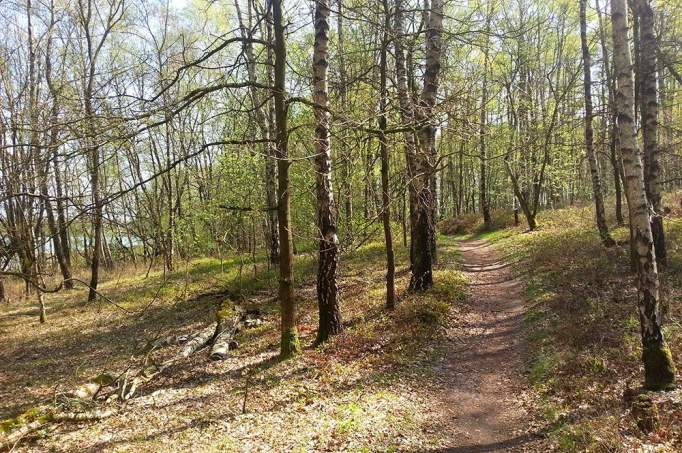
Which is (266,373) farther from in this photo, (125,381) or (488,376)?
(488,376)

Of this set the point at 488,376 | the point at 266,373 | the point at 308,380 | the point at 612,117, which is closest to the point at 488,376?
the point at 488,376

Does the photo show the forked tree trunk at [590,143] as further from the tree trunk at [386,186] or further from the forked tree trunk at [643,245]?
the forked tree trunk at [643,245]

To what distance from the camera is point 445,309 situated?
10.6 metres

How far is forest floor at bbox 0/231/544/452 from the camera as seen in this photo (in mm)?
6051

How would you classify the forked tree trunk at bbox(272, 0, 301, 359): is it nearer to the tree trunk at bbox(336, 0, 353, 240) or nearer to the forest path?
the tree trunk at bbox(336, 0, 353, 240)

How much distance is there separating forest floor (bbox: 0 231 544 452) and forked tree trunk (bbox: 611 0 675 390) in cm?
177

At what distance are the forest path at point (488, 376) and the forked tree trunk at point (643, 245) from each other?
1738mm

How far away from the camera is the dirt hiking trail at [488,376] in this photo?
233 inches

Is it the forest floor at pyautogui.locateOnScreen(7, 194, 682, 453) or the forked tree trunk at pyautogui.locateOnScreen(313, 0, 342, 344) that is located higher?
the forked tree trunk at pyautogui.locateOnScreen(313, 0, 342, 344)

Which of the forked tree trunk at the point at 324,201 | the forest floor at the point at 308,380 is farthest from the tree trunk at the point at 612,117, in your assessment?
the forked tree trunk at the point at 324,201

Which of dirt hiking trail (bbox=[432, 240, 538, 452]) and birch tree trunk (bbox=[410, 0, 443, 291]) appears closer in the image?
dirt hiking trail (bbox=[432, 240, 538, 452])

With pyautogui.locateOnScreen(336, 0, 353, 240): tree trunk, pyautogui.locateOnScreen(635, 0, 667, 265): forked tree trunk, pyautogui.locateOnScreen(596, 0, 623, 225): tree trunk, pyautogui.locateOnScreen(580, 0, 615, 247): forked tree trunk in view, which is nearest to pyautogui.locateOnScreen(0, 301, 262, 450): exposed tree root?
pyautogui.locateOnScreen(336, 0, 353, 240): tree trunk

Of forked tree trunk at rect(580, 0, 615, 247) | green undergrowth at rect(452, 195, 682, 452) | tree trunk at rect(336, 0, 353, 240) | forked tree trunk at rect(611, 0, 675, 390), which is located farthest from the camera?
forked tree trunk at rect(580, 0, 615, 247)

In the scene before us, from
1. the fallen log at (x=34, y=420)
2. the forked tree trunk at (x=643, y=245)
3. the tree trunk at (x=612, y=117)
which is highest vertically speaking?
the tree trunk at (x=612, y=117)
